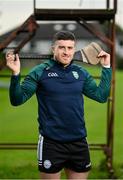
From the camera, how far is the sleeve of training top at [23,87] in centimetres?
483

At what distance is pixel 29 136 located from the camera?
1322cm

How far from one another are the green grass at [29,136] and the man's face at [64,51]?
10.7 ft

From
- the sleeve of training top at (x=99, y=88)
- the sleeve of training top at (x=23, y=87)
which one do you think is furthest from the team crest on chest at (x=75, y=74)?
the sleeve of training top at (x=23, y=87)

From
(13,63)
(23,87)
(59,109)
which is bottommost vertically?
(59,109)

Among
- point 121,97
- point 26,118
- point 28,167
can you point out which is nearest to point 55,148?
point 28,167

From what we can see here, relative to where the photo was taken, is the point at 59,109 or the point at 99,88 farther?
the point at 99,88

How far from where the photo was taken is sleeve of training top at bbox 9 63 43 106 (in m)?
4.83

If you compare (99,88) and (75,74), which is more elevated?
(75,74)

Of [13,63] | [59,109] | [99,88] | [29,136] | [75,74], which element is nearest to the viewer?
[13,63]

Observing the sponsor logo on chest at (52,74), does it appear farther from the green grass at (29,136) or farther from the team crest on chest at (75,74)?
the green grass at (29,136)

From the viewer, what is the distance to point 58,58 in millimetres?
4977

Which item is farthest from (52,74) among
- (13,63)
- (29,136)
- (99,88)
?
(29,136)

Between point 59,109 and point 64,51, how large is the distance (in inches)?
18.5

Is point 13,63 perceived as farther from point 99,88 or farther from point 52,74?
point 99,88
